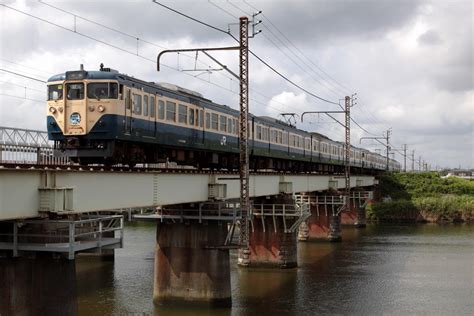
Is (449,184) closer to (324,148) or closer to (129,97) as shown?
(324,148)

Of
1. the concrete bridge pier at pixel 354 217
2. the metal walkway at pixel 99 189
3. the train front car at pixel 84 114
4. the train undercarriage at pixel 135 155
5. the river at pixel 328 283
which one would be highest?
the train front car at pixel 84 114

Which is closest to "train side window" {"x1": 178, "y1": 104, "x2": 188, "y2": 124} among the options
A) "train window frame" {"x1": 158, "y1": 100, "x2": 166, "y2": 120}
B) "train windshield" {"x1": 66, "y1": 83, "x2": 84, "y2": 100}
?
"train window frame" {"x1": 158, "y1": 100, "x2": 166, "y2": 120}

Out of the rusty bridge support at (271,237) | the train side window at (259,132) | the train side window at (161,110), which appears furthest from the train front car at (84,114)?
the rusty bridge support at (271,237)

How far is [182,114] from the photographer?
29734mm

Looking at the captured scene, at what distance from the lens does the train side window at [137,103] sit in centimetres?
2522

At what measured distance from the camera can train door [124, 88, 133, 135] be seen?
24.2 meters

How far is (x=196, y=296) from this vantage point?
3002 cm

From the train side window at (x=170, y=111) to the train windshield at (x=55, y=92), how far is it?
220 inches

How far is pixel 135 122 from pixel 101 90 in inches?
81.4

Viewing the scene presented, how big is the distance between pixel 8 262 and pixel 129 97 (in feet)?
30.3

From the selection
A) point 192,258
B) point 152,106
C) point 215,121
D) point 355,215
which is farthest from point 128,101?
point 355,215

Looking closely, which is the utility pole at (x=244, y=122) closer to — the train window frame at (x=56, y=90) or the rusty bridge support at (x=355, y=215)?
the train window frame at (x=56, y=90)

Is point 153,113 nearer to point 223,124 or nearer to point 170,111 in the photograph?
point 170,111

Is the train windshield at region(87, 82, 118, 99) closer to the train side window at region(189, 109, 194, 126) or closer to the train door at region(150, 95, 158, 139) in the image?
the train door at region(150, 95, 158, 139)
